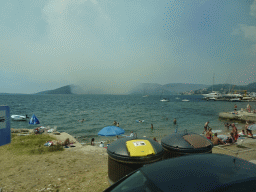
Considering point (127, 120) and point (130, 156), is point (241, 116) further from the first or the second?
point (130, 156)

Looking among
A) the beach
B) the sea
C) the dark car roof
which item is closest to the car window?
the dark car roof

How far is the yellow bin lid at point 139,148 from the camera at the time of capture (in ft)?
15.6

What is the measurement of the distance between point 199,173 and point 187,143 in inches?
140

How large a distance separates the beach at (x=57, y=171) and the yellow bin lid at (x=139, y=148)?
2.09 m

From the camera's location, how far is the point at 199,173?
2.22 metres

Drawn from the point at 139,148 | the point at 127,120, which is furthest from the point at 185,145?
the point at 127,120

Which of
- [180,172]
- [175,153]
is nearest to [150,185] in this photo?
[180,172]

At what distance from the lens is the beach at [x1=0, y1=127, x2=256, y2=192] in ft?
19.6

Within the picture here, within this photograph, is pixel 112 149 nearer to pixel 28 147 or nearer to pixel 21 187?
Answer: pixel 21 187

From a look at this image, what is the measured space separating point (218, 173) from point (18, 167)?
942 centimetres

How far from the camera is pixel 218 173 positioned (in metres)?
2.21

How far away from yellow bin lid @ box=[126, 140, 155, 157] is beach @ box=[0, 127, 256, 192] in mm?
2095

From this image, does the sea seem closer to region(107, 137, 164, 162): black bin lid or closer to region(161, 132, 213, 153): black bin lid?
region(161, 132, 213, 153): black bin lid

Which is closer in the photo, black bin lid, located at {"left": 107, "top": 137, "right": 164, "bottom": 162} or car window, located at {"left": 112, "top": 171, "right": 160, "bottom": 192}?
car window, located at {"left": 112, "top": 171, "right": 160, "bottom": 192}
